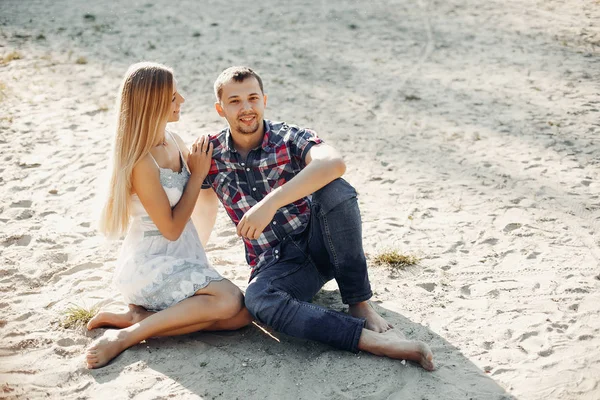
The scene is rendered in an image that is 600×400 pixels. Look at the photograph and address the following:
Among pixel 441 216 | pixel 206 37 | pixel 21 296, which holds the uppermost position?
pixel 206 37

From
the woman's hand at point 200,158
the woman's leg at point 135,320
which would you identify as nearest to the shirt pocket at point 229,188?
the woman's hand at point 200,158

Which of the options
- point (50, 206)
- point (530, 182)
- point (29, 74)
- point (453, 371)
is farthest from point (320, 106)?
point (453, 371)

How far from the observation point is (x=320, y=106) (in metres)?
7.35

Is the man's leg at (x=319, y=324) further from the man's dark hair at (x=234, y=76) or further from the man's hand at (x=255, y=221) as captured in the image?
the man's dark hair at (x=234, y=76)

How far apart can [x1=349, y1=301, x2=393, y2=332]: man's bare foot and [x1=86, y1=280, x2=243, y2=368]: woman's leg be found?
639mm

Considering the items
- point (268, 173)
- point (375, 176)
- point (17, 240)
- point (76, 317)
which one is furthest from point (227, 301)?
point (375, 176)

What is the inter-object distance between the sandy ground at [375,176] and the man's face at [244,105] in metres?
0.95

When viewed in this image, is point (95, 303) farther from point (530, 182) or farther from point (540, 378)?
point (530, 182)

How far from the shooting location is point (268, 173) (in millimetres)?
3807

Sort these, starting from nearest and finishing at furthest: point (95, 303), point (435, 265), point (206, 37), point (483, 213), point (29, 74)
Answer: point (95, 303) < point (435, 265) < point (483, 213) < point (29, 74) < point (206, 37)

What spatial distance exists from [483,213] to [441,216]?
Result: 1.04ft

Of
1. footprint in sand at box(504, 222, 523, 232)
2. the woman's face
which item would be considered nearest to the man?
the woman's face

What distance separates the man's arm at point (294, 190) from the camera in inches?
132

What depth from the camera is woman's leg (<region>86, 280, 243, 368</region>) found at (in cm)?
347
